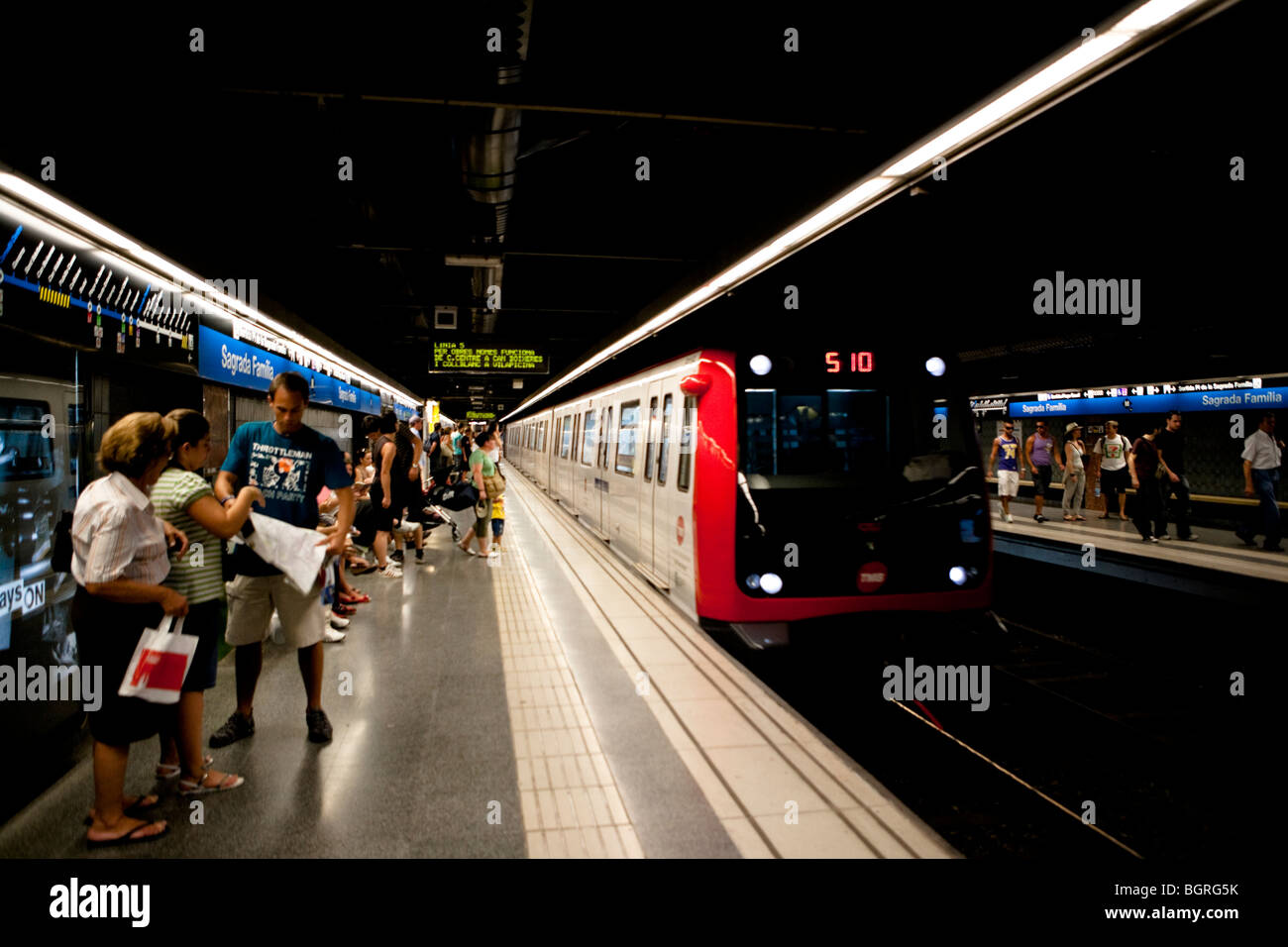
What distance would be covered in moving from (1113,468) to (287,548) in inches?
494

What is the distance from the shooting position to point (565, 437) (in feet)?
49.6

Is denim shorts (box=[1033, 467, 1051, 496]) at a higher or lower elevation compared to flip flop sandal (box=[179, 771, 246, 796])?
higher

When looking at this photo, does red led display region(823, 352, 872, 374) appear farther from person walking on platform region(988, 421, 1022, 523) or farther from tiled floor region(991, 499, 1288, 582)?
person walking on platform region(988, 421, 1022, 523)

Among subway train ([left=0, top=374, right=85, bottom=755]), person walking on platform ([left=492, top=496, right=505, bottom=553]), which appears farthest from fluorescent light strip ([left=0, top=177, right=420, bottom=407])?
person walking on platform ([left=492, top=496, right=505, bottom=553])

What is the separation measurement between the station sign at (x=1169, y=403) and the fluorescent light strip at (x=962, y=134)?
10609mm

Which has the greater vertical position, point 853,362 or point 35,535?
point 853,362

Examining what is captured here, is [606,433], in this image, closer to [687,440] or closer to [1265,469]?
[687,440]

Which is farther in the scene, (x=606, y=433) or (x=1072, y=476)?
(x=1072, y=476)

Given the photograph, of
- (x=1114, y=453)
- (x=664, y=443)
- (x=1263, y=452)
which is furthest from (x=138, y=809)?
(x=1114, y=453)

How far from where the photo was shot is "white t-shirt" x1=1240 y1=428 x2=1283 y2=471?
28.9ft

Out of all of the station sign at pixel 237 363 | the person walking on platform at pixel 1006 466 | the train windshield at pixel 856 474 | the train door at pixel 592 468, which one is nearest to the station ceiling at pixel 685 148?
the train windshield at pixel 856 474

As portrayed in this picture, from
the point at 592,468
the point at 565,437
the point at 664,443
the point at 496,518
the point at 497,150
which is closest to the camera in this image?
the point at 497,150

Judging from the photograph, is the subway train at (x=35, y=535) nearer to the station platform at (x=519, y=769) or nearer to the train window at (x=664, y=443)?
the station platform at (x=519, y=769)

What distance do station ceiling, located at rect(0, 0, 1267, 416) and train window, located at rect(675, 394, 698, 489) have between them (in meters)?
0.52
